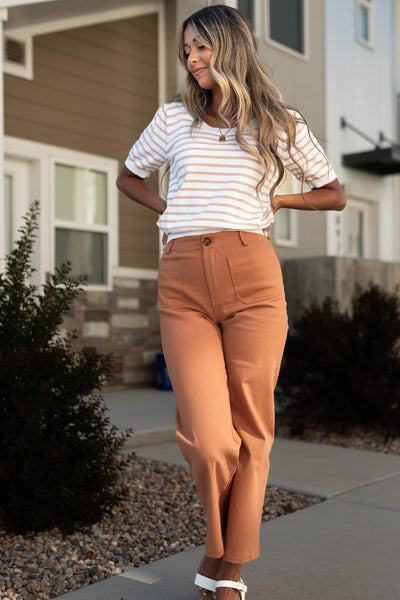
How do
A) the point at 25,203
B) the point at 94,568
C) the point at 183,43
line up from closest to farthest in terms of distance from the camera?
the point at 183,43, the point at 94,568, the point at 25,203

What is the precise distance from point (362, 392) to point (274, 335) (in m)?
3.17

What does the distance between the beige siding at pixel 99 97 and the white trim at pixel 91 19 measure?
0.25 feet

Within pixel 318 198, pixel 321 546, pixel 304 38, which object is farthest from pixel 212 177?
pixel 304 38

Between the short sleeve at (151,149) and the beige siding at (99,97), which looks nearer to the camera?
the short sleeve at (151,149)

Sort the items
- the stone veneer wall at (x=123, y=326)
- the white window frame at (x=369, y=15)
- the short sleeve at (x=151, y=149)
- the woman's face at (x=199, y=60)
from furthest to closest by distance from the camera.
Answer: the white window frame at (x=369, y=15), the stone veneer wall at (x=123, y=326), the short sleeve at (x=151, y=149), the woman's face at (x=199, y=60)

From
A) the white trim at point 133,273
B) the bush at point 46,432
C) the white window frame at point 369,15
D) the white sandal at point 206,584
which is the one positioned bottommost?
the white sandal at point 206,584

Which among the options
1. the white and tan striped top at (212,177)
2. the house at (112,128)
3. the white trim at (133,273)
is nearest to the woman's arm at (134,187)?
the white and tan striped top at (212,177)

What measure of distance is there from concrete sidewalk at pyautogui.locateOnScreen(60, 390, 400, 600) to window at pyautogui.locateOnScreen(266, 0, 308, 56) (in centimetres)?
596

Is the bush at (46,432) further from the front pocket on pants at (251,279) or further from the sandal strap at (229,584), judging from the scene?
the front pocket on pants at (251,279)

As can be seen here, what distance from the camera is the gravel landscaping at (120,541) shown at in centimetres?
272

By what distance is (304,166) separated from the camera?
2432 millimetres

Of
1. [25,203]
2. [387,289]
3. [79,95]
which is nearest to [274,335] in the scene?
[25,203]

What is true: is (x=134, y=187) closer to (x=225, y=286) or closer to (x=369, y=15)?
(x=225, y=286)

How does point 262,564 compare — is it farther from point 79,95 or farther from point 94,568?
point 79,95
